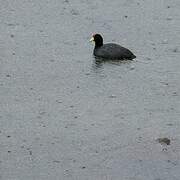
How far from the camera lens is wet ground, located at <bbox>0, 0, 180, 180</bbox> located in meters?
12.3

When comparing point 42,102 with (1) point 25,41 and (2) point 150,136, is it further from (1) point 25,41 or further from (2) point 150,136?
(1) point 25,41

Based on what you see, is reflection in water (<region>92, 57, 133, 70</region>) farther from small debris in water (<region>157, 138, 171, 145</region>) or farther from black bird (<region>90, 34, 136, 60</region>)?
small debris in water (<region>157, 138, 171, 145</region>)

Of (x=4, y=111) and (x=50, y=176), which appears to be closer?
(x=50, y=176)

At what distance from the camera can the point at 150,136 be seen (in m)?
13.4

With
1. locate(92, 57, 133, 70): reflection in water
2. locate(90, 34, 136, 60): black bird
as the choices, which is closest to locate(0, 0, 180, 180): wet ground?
locate(92, 57, 133, 70): reflection in water

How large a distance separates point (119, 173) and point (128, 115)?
101 inches

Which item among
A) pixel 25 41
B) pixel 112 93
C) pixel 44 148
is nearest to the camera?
pixel 44 148

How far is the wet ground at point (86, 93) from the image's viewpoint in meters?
12.3

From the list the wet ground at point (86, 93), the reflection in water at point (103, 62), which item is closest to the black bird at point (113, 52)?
the reflection in water at point (103, 62)

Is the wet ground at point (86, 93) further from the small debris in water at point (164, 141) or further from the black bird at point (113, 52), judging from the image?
the black bird at point (113, 52)

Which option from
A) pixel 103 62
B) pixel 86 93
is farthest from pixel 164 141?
pixel 103 62

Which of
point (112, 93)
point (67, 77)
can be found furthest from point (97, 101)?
point (67, 77)

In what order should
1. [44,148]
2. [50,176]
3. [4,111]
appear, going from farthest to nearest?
[4,111], [44,148], [50,176]

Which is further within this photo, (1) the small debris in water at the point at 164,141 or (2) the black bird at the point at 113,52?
(2) the black bird at the point at 113,52
